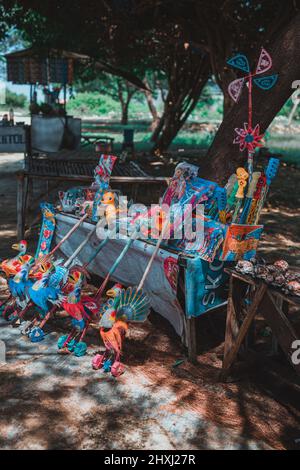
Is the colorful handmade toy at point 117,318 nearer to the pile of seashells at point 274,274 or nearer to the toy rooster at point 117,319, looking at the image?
the toy rooster at point 117,319

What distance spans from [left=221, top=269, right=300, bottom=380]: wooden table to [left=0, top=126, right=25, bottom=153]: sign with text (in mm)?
7272

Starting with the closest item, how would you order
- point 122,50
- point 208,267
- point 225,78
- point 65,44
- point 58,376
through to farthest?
point 58,376
point 208,267
point 225,78
point 65,44
point 122,50

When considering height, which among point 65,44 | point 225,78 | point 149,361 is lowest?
point 149,361

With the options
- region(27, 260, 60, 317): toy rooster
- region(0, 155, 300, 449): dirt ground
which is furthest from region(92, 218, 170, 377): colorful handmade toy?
region(27, 260, 60, 317): toy rooster

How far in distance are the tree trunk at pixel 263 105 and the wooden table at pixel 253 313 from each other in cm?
298

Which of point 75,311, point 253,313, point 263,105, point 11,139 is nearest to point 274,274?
Result: point 253,313

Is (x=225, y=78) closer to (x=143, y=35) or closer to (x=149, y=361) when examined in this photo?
(x=143, y=35)

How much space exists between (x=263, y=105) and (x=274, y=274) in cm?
353

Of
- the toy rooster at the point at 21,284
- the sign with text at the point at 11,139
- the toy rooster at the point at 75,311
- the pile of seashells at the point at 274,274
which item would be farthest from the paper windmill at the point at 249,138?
the sign with text at the point at 11,139

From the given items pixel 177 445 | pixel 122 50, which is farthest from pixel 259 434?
pixel 122 50

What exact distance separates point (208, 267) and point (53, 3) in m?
10.1

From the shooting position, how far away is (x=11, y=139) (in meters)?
10.7

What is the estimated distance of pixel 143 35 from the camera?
14.7m

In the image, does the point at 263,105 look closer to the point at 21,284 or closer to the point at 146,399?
the point at 21,284
